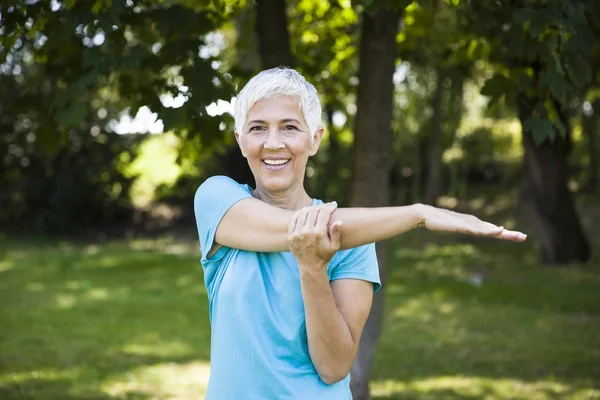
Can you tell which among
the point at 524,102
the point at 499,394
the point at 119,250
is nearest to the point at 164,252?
the point at 119,250

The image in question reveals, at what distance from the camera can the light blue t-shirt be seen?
6.85 feet

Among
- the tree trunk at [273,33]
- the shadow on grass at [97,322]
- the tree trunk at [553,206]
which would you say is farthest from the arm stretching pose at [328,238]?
the tree trunk at [553,206]

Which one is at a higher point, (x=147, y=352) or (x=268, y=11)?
(x=268, y=11)

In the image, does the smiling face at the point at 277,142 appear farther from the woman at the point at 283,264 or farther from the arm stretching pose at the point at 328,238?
the arm stretching pose at the point at 328,238

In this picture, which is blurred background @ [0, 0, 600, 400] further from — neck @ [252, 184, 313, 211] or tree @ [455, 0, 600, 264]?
neck @ [252, 184, 313, 211]

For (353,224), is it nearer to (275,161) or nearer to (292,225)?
(292,225)

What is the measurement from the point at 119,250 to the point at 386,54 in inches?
524

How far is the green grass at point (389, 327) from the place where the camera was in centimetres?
741

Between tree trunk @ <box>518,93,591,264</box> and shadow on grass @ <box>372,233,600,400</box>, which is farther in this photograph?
tree trunk @ <box>518,93,591,264</box>

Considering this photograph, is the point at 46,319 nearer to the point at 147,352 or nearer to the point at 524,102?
the point at 147,352

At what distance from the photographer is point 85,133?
1858 centimetres

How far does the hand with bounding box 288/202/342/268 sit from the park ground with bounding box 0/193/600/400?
529 centimetres

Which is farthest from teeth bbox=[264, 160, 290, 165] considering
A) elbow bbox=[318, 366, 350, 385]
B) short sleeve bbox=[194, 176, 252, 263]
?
elbow bbox=[318, 366, 350, 385]

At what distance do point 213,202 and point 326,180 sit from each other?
Answer: 1851 centimetres
